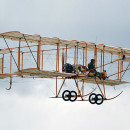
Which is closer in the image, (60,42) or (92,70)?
(60,42)

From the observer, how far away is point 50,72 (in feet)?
104

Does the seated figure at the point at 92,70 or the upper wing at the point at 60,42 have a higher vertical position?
the upper wing at the point at 60,42

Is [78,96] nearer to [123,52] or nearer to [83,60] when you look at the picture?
[83,60]

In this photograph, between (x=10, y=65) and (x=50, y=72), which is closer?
(x=50, y=72)

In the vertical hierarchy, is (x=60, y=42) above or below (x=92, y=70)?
above

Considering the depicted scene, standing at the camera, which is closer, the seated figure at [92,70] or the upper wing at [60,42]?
the upper wing at [60,42]

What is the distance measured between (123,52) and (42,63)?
269 inches

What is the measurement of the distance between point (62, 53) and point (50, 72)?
12.9ft

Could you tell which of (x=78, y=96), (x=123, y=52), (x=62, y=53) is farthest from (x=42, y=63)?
(x=123, y=52)

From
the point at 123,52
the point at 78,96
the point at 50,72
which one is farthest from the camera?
the point at 123,52

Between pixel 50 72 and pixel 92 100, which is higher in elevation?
pixel 50 72

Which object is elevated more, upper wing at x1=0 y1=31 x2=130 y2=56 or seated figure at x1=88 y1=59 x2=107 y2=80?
upper wing at x1=0 y1=31 x2=130 y2=56

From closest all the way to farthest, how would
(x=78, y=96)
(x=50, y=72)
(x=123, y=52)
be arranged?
(x=50, y=72) → (x=78, y=96) → (x=123, y=52)

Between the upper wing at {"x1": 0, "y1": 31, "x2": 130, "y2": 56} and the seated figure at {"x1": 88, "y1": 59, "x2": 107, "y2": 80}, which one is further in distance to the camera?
the seated figure at {"x1": 88, "y1": 59, "x2": 107, "y2": 80}
